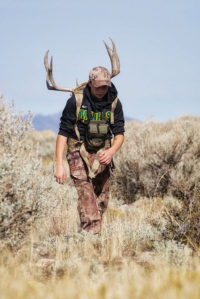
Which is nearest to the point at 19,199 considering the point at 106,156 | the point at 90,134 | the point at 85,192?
the point at 85,192

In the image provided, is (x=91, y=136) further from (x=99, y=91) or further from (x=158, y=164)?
(x=158, y=164)

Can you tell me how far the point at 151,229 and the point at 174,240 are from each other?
0.68 m

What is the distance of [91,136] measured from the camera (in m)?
5.54

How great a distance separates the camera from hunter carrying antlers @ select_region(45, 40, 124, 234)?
533 cm

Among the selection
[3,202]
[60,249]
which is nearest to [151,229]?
[60,249]

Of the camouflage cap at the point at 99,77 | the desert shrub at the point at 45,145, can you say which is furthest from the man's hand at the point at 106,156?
the desert shrub at the point at 45,145

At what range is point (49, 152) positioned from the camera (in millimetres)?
23516

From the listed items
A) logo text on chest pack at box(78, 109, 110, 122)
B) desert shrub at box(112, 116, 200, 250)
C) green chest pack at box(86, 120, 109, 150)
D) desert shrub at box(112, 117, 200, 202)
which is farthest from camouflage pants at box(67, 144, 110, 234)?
desert shrub at box(112, 117, 200, 202)

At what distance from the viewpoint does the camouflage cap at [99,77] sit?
17.0 feet

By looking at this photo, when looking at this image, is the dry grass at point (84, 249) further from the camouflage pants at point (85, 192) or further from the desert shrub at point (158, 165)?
the desert shrub at point (158, 165)

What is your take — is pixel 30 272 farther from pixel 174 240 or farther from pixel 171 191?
pixel 171 191

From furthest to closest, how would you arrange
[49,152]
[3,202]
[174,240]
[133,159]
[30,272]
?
[49,152], [133,159], [174,240], [3,202], [30,272]

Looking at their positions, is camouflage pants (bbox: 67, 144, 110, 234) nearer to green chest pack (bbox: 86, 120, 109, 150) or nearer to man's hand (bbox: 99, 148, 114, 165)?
green chest pack (bbox: 86, 120, 109, 150)

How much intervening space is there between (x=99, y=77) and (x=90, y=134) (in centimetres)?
73
